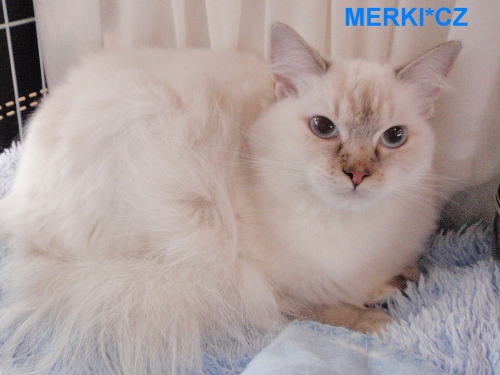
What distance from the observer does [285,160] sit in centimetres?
93

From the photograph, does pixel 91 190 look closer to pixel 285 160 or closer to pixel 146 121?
pixel 146 121

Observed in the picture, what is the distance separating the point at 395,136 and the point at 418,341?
1.33 feet

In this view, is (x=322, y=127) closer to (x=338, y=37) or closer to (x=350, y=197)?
(x=350, y=197)

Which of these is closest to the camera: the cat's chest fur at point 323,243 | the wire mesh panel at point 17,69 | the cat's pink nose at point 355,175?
the cat's pink nose at point 355,175

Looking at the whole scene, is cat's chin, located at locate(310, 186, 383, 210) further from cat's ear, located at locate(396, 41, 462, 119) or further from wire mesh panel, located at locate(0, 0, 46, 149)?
wire mesh panel, located at locate(0, 0, 46, 149)

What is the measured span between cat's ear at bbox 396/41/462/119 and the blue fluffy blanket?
39 centimetres

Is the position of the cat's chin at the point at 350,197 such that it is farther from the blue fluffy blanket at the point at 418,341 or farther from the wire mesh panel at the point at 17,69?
the wire mesh panel at the point at 17,69

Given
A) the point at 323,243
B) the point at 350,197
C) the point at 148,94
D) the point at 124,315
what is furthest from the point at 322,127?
the point at 124,315

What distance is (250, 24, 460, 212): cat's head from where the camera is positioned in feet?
2.87

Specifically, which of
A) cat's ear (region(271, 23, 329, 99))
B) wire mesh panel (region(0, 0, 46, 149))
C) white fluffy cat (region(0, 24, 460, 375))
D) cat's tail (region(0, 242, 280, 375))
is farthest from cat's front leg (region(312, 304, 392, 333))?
wire mesh panel (region(0, 0, 46, 149))

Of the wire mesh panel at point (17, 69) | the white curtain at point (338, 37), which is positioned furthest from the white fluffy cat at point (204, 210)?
the wire mesh panel at point (17, 69)

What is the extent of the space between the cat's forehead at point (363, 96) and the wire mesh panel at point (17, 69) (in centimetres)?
116

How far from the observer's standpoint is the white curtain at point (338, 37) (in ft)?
3.59

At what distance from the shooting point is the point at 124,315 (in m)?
0.96
